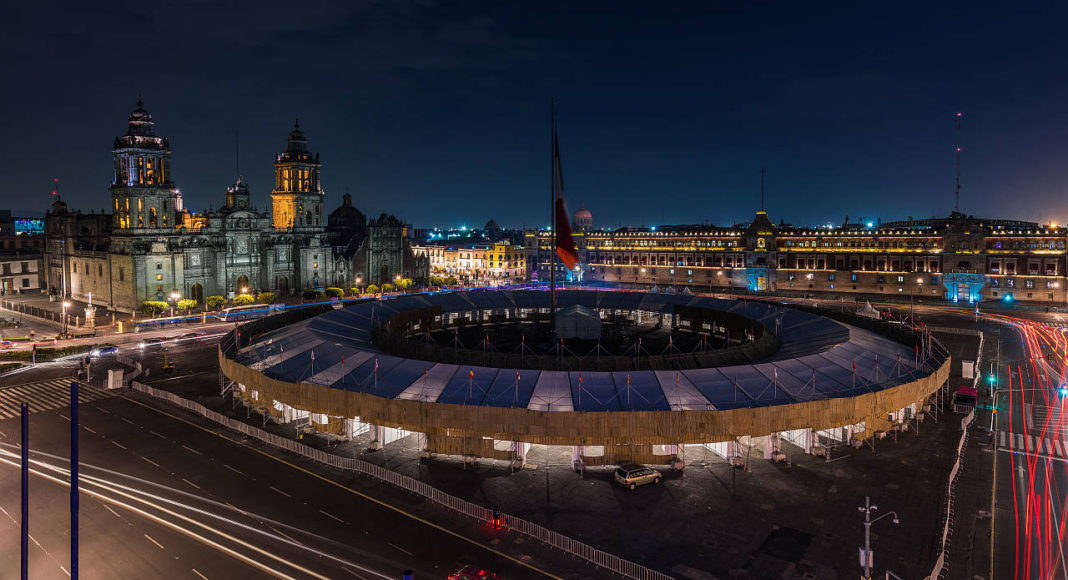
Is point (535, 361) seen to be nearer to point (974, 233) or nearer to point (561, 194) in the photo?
point (561, 194)

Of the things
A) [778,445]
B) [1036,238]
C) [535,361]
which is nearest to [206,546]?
[535,361]

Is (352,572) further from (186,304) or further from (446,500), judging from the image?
(186,304)

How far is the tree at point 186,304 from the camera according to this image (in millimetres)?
117250

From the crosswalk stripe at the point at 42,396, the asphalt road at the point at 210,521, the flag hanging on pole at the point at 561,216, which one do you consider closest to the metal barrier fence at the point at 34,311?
the crosswalk stripe at the point at 42,396

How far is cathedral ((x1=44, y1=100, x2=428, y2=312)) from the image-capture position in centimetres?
11798

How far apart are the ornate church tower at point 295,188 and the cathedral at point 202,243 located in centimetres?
24

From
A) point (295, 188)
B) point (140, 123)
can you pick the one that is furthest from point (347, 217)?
point (140, 123)

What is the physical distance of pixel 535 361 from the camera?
4931 centimetres

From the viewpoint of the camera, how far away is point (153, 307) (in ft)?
357

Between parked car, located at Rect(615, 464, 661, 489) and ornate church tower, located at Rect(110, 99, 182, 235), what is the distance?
11209cm

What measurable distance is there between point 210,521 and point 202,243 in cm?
10568

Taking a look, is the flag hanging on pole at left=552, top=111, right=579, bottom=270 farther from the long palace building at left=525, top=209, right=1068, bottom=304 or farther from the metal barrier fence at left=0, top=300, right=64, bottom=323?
the long palace building at left=525, top=209, right=1068, bottom=304

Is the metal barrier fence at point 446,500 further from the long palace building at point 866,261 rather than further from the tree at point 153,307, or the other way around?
the long palace building at point 866,261

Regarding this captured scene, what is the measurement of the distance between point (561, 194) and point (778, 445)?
2853 centimetres
